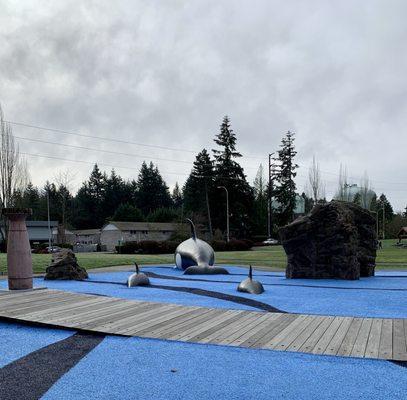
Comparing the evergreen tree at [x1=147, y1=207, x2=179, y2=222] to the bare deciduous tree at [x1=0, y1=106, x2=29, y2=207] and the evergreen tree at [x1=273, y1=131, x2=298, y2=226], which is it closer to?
the evergreen tree at [x1=273, y1=131, x2=298, y2=226]

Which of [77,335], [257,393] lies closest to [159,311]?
[77,335]

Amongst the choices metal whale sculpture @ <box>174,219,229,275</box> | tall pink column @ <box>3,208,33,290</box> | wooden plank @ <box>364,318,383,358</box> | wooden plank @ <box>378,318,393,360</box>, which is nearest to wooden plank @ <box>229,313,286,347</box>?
wooden plank @ <box>364,318,383,358</box>

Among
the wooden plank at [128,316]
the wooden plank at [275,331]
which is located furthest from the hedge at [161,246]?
the wooden plank at [275,331]

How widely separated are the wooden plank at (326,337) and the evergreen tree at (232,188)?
5913 centimetres

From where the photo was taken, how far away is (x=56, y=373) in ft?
16.0

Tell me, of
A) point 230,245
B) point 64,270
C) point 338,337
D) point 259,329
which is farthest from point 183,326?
point 230,245

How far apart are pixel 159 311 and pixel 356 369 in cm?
383

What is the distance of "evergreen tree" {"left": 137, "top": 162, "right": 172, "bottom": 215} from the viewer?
3760 inches

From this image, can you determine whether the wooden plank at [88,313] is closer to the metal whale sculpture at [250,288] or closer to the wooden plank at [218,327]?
the wooden plank at [218,327]

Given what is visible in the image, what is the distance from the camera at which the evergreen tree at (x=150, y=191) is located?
9550 centimetres

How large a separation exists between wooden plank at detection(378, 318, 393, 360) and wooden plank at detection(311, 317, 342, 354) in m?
0.62

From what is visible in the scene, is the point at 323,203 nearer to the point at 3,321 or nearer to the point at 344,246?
the point at 344,246

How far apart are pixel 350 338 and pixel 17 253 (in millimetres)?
7993

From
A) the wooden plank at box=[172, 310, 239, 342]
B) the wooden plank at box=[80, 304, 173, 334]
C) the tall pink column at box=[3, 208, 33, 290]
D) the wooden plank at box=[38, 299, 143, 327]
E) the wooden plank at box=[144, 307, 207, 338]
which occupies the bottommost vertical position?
the wooden plank at box=[172, 310, 239, 342]
